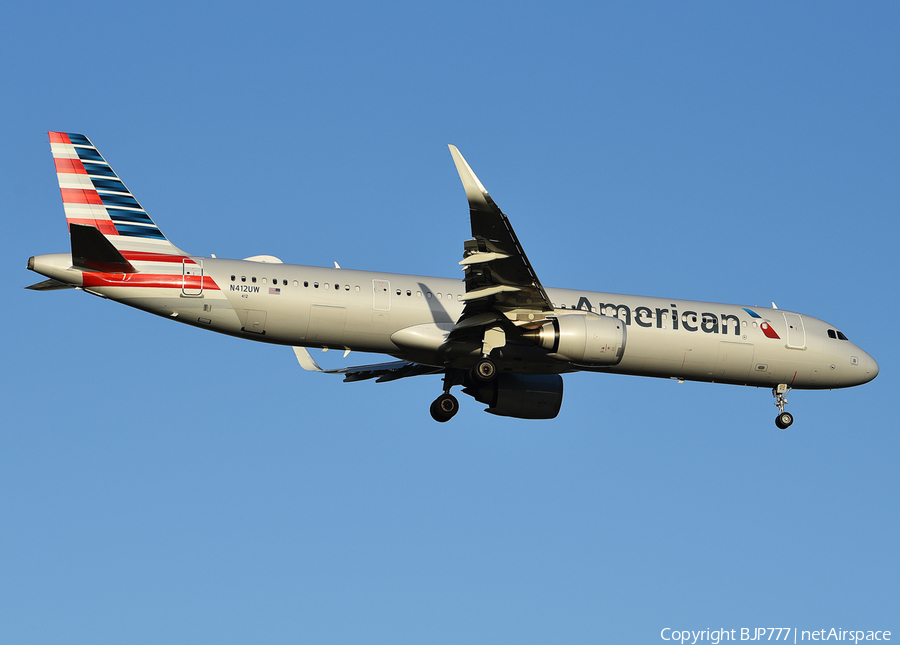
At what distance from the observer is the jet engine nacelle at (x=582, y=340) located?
2430 centimetres

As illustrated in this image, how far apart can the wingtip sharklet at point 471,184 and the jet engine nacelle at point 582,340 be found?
171 inches

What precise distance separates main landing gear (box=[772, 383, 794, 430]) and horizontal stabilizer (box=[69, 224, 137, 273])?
18210 millimetres

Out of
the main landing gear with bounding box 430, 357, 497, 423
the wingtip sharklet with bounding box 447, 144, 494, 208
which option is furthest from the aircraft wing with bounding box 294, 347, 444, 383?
the wingtip sharklet with bounding box 447, 144, 494, 208

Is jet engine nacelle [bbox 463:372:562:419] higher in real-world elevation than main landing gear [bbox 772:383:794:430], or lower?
lower

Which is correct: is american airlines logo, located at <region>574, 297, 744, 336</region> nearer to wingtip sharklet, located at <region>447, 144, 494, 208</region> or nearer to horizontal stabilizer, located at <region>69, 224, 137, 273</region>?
wingtip sharklet, located at <region>447, 144, 494, 208</region>

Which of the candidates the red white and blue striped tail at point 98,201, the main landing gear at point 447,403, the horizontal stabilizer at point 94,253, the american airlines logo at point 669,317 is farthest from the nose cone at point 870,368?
the horizontal stabilizer at point 94,253

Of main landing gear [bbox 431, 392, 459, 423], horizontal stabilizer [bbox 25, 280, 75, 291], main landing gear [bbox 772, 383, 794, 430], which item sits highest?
main landing gear [bbox 772, 383, 794, 430]

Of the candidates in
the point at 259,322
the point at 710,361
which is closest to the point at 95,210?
the point at 259,322

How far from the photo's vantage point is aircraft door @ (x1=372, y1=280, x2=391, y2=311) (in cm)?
2573

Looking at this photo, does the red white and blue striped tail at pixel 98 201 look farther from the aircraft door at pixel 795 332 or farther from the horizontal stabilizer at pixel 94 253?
the aircraft door at pixel 795 332

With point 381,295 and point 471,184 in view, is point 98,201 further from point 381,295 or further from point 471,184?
point 471,184

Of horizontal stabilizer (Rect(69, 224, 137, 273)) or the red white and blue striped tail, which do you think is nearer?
horizontal stabilizer (Rect(69, 224, 137, 273))

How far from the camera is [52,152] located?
25.4 meters

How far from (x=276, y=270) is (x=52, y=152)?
6357mm
